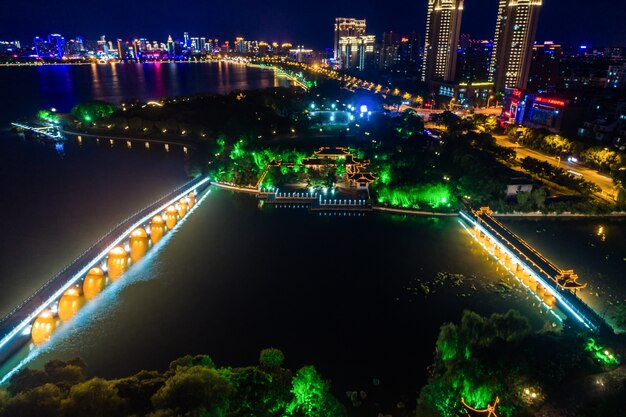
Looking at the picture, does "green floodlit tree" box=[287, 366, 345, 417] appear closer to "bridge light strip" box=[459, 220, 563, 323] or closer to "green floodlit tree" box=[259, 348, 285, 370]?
"green floodlit tree" box=[259, 348, 285, 370]

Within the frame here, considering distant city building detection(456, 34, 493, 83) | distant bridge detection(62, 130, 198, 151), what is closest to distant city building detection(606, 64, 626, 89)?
distant city building detection(456, 34, 493, 83)

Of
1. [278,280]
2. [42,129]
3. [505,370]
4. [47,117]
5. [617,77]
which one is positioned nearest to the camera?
[505,370]

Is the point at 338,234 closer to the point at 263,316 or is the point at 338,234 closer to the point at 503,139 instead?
the point at 263,316

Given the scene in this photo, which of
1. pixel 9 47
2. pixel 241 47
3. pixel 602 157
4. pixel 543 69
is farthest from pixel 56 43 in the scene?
pixel 602 157

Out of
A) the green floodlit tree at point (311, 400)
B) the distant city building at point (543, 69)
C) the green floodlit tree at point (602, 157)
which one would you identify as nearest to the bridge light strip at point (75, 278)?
the green floodlit tree at point (311, 400)

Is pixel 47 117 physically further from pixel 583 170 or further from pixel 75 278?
Answer: pixel 583 170

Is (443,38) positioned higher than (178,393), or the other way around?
(443,38)
